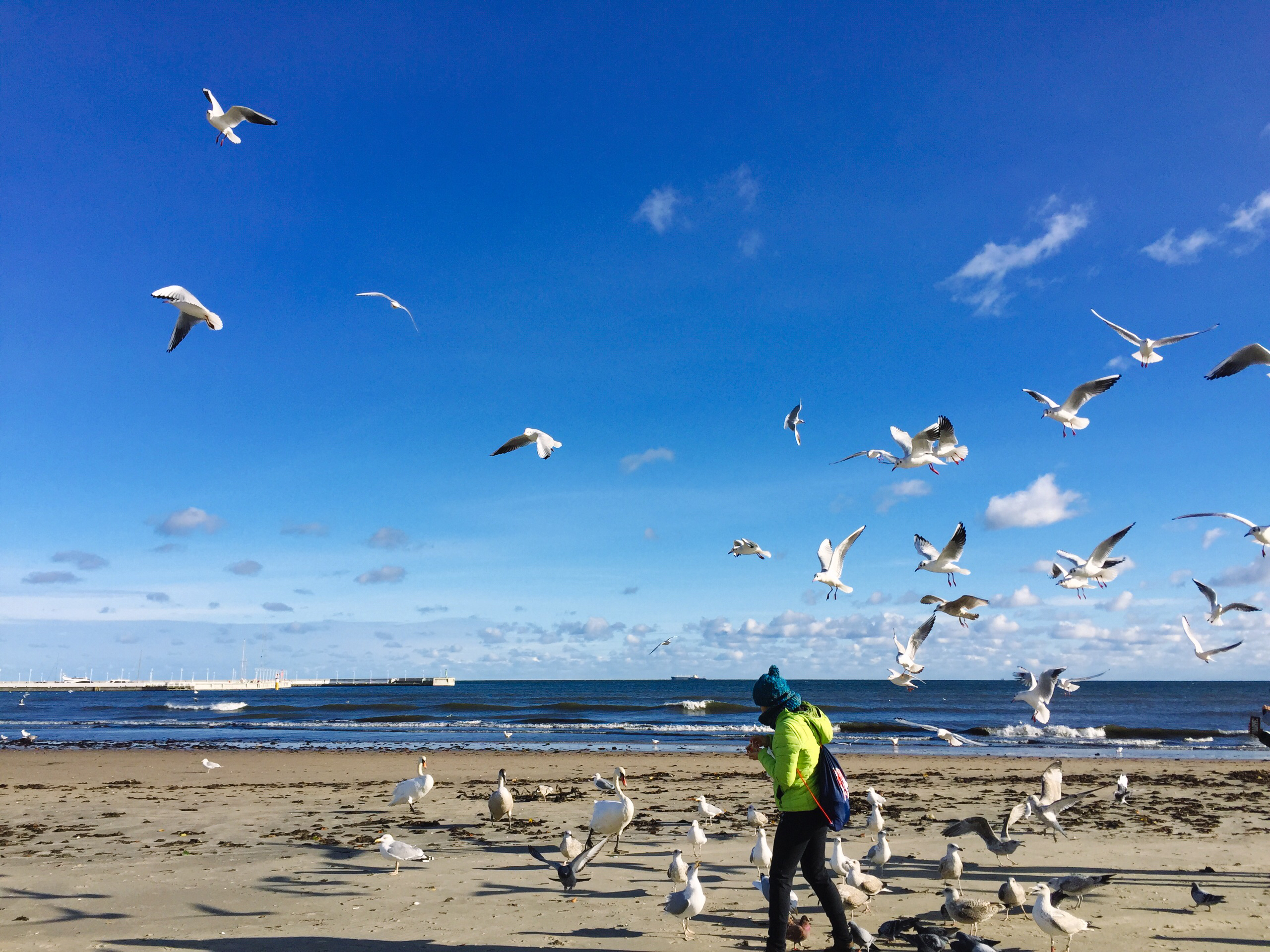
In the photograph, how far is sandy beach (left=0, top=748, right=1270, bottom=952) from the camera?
5.40 m

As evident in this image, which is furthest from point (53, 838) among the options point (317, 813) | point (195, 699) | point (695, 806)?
point (195, 699)

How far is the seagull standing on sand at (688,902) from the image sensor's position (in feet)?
16.9

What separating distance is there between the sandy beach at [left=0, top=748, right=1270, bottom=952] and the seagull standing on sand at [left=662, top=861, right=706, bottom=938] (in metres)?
0.18

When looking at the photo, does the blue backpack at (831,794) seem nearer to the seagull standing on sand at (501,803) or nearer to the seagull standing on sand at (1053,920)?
the seagull standing on sand at (1053,920)

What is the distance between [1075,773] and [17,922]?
17.6 meters

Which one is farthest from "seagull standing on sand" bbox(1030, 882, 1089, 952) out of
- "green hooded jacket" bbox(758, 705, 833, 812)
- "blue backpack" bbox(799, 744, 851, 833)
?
"green hooded jacket" bbox(758, 705, 833, 812)

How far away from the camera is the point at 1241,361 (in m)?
7.22

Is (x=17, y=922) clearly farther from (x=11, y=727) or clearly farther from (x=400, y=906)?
(x=11, y=727)

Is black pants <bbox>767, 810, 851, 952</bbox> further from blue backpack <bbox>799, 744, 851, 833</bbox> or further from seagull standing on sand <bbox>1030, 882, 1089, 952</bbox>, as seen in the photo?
seagull standing on sand <bbox>1030, 882, 1089, 952</bbox>

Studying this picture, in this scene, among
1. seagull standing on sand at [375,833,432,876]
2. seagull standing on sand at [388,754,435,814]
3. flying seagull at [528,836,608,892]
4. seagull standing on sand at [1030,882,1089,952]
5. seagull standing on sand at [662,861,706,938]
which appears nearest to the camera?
seagull standing on sand at [1030,882,1089,952]

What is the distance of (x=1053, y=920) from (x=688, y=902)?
2.17m

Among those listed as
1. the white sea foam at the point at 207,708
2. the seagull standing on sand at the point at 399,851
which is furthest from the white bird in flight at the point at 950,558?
the white sea foam at the point at 207,708

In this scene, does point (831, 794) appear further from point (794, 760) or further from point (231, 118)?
point (231, 118)

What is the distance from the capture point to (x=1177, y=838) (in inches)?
339
